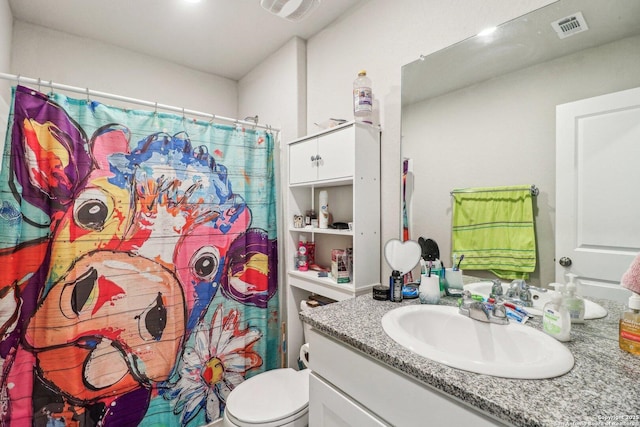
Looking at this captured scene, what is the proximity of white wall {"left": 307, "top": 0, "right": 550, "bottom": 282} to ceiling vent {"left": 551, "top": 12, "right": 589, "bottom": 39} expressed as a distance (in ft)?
0.35

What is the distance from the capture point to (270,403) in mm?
1320

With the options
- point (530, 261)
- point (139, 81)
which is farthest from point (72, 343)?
point (530, 261)

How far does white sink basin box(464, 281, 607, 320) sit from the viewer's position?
903mm

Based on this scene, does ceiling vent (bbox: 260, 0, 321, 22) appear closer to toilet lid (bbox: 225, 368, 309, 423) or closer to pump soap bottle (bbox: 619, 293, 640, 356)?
pump soap bottle (bbox: 619, 293, 640, 356)

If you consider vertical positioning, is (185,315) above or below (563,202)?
below

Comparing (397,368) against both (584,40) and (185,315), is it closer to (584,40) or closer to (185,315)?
(584,40)

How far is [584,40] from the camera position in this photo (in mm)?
932

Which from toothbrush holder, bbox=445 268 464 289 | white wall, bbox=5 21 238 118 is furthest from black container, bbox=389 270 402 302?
white wall, bbox=5 21 238 118

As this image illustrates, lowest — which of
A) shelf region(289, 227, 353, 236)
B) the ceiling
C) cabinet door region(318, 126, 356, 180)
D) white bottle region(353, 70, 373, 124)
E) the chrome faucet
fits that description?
the chrome faucet

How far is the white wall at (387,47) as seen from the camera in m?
1.22

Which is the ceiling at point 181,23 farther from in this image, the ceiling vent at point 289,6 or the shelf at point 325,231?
the shelf at point 325,231

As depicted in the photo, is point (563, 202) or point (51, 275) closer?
point (563, 202)

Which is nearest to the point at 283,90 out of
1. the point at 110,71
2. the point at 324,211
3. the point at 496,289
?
the point at 324,211

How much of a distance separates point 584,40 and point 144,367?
2.35 metres
